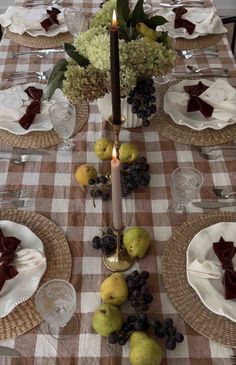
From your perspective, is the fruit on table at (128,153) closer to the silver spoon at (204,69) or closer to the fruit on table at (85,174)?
the fruit on table at (85,174)

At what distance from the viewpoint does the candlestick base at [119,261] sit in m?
0.99

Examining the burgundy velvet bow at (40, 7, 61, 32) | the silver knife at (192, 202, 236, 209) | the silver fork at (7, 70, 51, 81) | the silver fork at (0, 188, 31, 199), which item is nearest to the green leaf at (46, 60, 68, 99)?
the silver fork at (0, 188, 31, 199)

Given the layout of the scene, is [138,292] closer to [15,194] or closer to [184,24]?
[15,194]

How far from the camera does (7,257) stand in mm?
962

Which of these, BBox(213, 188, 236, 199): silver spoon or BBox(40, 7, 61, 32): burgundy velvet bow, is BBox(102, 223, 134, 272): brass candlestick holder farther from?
BBox(40, 7, 61, 32): burgundy velvet bow

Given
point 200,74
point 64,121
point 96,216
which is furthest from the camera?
point 200,74

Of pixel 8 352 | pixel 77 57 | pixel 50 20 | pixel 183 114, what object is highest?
pixel 77 57

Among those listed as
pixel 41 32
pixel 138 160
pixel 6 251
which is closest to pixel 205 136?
pixel 138 160

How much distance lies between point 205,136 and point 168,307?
59 centimetres

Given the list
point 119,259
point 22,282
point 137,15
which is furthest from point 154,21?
point 22,282

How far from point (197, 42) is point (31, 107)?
2.45 feet

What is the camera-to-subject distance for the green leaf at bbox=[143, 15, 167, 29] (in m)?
1.23

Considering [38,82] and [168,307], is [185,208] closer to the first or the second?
[168,307]

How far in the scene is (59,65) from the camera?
1.16m
